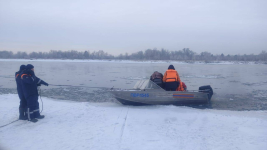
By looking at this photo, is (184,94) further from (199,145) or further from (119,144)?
(119,144)

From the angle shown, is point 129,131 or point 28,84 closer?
point 129,131

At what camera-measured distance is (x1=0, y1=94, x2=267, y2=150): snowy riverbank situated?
4156 mm

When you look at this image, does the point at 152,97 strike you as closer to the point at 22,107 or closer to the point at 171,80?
the point at 171,80

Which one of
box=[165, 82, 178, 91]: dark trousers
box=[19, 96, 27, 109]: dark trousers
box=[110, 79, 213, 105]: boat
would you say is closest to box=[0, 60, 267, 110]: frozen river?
box=[110, 79, 213, 105]: boat

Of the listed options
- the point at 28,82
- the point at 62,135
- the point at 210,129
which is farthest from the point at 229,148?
the point at 28,82

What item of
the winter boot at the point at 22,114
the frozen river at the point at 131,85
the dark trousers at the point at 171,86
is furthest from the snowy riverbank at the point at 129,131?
the frozen river at the point at 131,85

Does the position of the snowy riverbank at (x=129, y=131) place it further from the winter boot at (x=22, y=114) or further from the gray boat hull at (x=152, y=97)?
the gray boat hull at (x=152, y=97)

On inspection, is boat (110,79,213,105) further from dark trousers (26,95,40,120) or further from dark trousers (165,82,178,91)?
dark trousers (26,95,40,120)

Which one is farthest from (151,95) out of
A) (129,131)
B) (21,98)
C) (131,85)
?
(131,85)

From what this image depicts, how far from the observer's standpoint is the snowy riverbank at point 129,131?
4156 mm

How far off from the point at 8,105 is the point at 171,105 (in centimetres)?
571

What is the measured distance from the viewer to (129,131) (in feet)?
15.9

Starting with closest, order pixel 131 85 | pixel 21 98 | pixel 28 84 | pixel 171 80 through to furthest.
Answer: pixel 28 84
pixel 21 98
pixel 171 80
pixel 131 85

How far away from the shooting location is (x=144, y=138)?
4.48 meters
